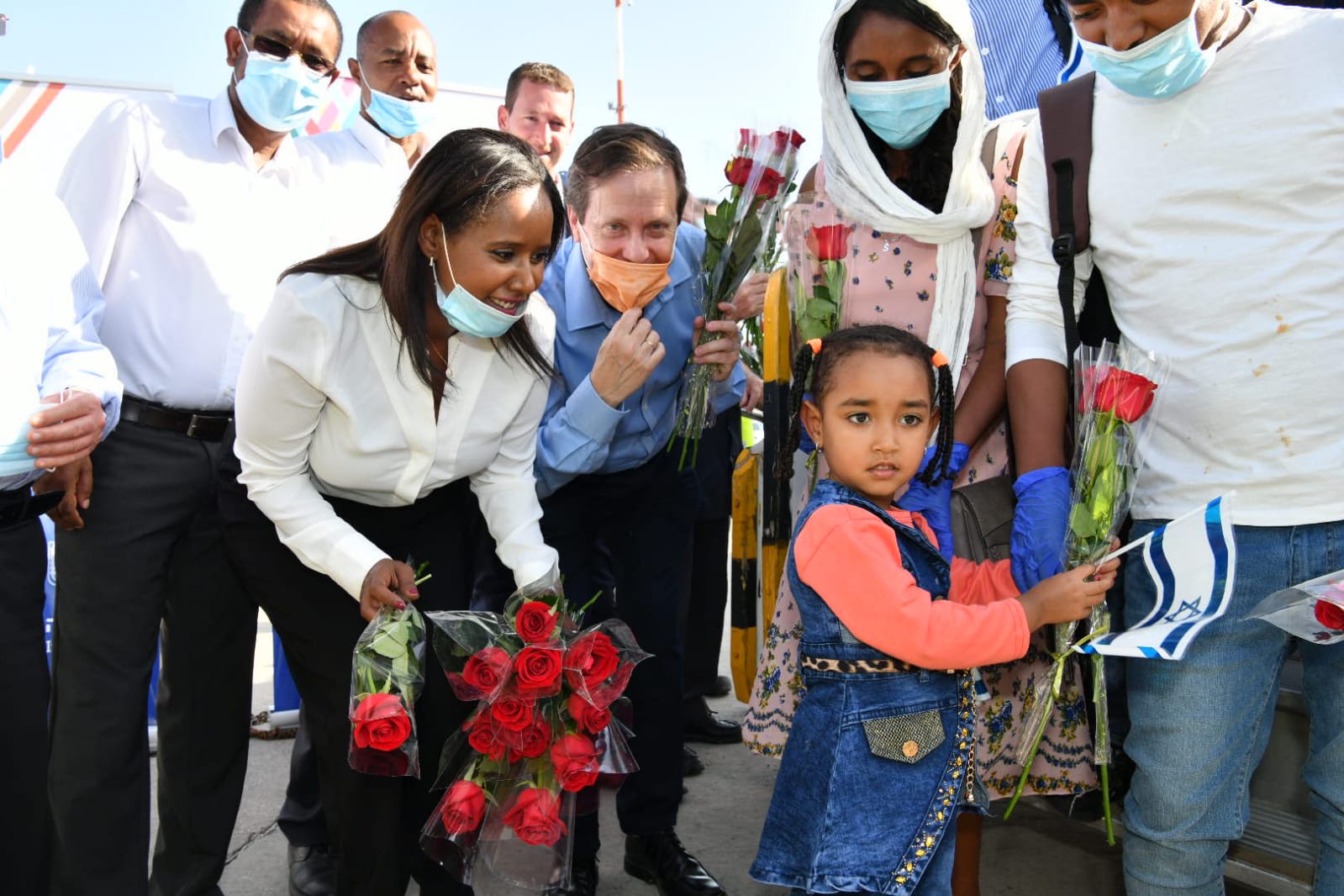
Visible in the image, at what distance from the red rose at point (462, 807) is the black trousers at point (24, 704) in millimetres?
940

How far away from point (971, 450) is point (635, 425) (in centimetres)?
90

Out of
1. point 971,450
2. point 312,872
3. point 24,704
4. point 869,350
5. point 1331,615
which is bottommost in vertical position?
point 312,872

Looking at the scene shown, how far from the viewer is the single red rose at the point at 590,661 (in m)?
2.45

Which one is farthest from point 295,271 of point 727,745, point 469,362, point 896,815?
point 727,745

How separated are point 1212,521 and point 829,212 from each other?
1191 millimetres

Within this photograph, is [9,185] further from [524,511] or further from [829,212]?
[829,212]

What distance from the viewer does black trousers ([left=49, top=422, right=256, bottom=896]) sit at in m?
2.76

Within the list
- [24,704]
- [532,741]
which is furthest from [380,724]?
[24,704]

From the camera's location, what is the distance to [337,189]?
337 centimetres

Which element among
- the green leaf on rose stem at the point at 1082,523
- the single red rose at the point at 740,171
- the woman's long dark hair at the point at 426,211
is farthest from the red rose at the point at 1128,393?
the woman's long dark hair at the point at 426,211

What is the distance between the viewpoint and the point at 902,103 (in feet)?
8.34

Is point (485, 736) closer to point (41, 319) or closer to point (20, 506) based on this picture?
point (20, 506)

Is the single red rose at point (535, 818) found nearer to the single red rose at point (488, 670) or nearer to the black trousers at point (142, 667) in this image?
the single red rose at point (488, 670)

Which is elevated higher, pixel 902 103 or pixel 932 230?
pixel 902 103
